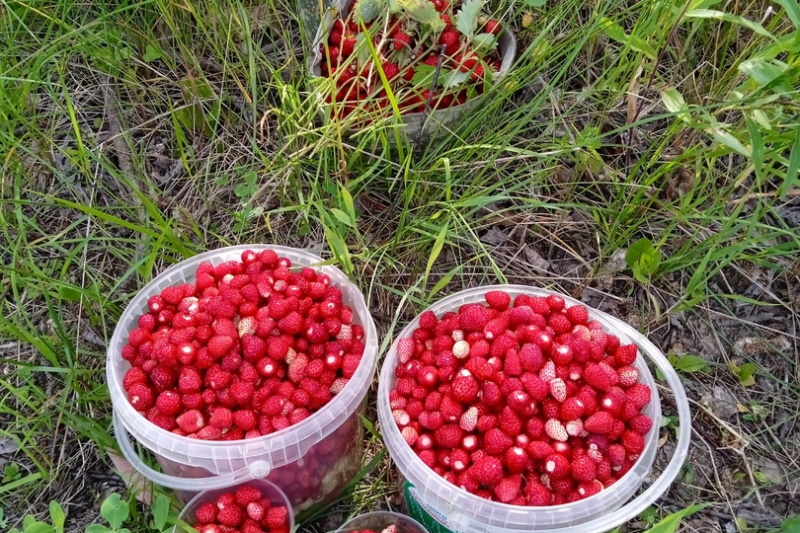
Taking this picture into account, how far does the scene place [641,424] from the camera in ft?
4.43

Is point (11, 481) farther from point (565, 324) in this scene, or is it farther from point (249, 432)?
point (565, 324)

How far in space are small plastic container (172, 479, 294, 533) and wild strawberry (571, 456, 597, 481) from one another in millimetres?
615

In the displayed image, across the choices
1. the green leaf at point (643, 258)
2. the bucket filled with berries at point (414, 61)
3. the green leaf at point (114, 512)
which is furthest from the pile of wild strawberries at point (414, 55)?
the green leaf at point (114, 512)

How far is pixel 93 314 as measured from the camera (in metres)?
1.76

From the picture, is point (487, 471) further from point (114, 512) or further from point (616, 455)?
point (114, 512)

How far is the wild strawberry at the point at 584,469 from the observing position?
127 cm

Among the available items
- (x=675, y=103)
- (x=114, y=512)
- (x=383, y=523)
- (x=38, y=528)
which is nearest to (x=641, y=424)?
(x=383, y=523)

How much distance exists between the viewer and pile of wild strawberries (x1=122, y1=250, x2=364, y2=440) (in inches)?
53.9

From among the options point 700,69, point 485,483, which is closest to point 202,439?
point 485,483

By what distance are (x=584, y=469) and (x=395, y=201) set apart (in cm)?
89

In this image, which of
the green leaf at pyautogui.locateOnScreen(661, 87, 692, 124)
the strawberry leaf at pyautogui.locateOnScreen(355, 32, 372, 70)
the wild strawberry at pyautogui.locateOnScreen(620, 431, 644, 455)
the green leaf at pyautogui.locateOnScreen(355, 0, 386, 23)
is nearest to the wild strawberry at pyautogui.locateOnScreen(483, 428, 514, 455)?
the wild strawberry at pyautogui.locateOnScreen(620, 431, 644, 455)

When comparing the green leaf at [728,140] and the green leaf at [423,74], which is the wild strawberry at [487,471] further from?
the green leaf at [423,74]

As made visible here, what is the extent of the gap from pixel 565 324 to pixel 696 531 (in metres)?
0.60

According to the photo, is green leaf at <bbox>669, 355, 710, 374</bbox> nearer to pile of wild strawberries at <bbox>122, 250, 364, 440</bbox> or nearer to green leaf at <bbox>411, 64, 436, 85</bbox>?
pile of wild strawberries at <bbox>122, 250, 364, 440</bbox>
